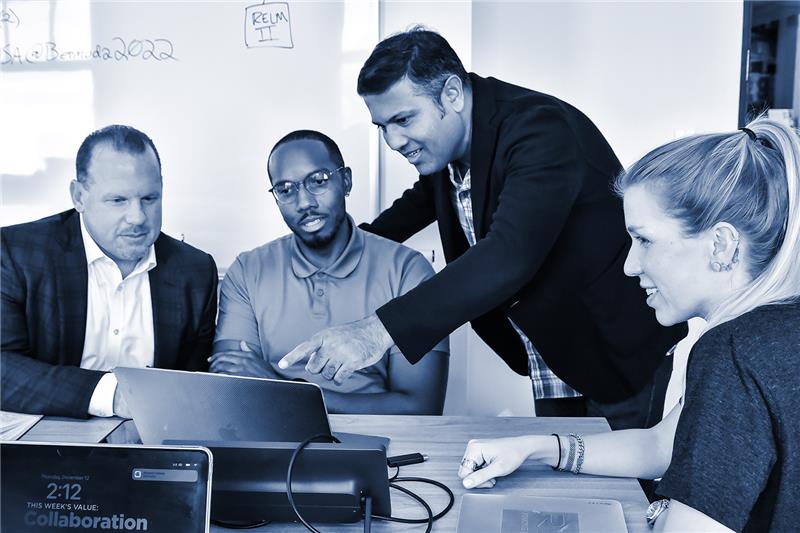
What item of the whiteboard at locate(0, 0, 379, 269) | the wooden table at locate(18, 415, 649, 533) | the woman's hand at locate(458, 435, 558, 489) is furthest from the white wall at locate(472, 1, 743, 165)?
the woman's hand at locate(458, 435, 558, 489)

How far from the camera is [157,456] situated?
3.11ft

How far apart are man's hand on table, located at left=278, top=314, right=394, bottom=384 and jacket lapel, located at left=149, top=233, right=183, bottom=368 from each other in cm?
80

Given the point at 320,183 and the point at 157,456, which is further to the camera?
the point at 320,183

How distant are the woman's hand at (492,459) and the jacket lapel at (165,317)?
39.5 inches

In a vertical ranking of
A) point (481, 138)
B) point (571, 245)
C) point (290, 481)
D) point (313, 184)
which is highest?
point (481, 138)

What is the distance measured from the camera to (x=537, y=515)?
110 cm

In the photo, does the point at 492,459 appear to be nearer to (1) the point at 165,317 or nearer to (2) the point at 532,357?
(2) the point at 532,357

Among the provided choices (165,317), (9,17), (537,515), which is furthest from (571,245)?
(9,17)

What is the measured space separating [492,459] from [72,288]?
1.22m

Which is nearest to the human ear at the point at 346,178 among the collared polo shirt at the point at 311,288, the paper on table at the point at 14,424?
the collared polo shirt at the point at 311,288

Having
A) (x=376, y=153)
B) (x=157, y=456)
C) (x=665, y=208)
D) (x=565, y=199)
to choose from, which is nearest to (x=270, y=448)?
(x=157, y=456)

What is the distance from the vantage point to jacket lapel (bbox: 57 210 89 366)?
1.94 metres

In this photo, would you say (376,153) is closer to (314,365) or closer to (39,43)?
(39,43)

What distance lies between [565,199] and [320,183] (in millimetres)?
697
